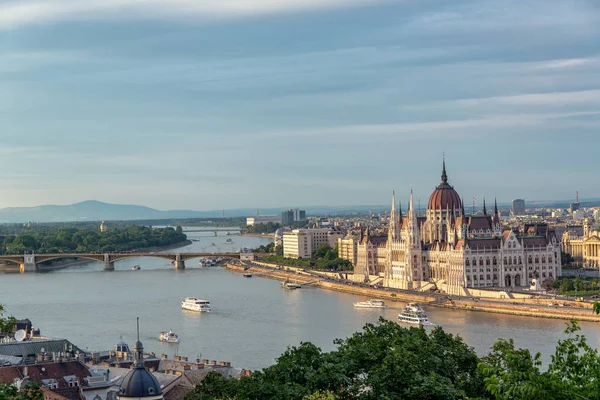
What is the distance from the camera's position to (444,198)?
240 ft

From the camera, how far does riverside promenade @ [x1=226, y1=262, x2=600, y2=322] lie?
4734 cm

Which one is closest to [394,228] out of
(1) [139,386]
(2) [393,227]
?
(2) [393,227]

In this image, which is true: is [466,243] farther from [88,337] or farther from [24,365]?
[24,365]

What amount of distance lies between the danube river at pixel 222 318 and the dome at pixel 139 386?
11.2 m

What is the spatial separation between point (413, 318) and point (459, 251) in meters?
15.7

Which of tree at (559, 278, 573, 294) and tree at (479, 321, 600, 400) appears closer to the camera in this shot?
tree at (479, 321, 600, 400)

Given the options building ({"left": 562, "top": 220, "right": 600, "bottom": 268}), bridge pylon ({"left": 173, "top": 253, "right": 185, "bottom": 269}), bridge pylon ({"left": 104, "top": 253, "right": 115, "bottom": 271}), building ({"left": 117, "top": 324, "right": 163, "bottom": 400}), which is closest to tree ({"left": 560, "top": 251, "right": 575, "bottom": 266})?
building ({"left": 562, "top": 220, "right": 600, "bottom": 268})

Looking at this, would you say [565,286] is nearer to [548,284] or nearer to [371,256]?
[548,284]

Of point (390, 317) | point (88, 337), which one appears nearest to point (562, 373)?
point (88, 337)

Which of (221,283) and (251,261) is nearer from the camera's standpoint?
(221,283)

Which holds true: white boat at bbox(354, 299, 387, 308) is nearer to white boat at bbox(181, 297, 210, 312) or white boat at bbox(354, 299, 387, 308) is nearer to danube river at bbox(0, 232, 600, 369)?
danube river at bbox(0, 232, 600, 369)

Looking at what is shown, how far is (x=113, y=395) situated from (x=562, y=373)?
46.9 ft

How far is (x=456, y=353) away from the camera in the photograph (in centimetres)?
2073

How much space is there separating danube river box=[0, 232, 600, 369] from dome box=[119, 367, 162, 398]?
11.2m
